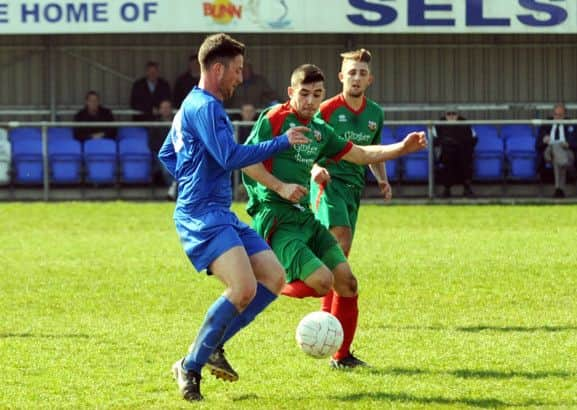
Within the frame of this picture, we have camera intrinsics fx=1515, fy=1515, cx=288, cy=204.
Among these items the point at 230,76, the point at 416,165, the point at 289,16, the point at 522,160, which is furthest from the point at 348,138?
the point at 289,16

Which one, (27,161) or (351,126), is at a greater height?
(351,126)

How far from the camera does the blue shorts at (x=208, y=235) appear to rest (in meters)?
7.72

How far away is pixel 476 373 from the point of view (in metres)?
8.55

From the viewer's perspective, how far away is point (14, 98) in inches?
973

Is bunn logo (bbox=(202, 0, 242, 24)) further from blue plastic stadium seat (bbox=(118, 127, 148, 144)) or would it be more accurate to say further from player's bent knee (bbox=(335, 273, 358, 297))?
player's bent knee (bbox=(335, 273, 358, 297))

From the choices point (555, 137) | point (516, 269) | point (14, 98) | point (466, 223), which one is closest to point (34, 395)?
point (516, 269)

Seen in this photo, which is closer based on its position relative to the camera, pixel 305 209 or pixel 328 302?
pixel 305 209

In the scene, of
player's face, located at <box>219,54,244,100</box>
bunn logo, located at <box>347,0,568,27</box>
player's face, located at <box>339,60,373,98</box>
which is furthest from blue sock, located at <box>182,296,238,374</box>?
bunn logo, located at <box>347,0,568,27</box>

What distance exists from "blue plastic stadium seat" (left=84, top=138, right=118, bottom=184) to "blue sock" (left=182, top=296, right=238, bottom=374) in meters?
14.2

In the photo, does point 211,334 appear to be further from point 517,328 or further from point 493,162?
point 493,162

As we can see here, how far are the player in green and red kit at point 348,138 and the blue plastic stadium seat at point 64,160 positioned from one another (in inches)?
458

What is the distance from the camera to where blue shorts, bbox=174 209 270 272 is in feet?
25.3

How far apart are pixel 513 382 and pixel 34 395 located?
257 cm

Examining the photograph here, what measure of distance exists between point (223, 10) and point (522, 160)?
4.91 meters
